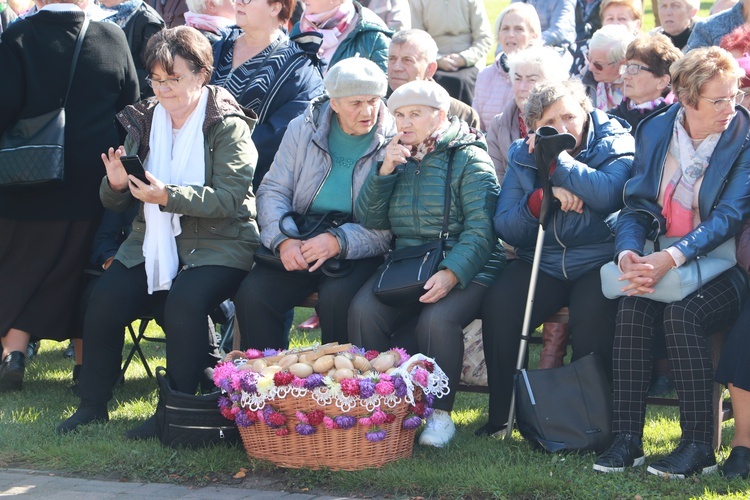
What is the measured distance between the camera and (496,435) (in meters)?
5.09

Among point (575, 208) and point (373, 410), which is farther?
point (575, 208)

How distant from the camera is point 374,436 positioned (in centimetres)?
452

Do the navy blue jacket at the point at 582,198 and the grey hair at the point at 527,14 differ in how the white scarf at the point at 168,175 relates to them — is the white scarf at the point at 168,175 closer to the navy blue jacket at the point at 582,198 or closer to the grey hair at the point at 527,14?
the navy blue jacket at the point at 582,198

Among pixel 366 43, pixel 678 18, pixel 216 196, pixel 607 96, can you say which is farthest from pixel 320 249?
pixel 678 18

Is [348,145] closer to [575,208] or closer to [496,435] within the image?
[575,208]

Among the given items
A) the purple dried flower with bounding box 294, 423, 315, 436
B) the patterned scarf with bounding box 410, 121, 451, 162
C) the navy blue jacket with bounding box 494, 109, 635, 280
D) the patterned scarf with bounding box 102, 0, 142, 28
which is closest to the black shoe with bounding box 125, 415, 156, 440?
the purple dried flower with bounding box 294, 423, 315, 436

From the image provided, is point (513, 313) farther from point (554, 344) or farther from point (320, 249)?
point (320, 249)

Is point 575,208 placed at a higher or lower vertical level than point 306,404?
higher

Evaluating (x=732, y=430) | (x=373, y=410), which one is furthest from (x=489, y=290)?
(x=732, y=430)

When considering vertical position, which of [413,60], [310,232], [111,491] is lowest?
[111,491]

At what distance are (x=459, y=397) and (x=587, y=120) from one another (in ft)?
5.63

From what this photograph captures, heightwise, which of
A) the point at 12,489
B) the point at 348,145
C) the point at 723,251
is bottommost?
the point at 12,489

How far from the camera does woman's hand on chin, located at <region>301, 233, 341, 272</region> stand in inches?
209

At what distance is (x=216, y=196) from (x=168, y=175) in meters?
0.33
